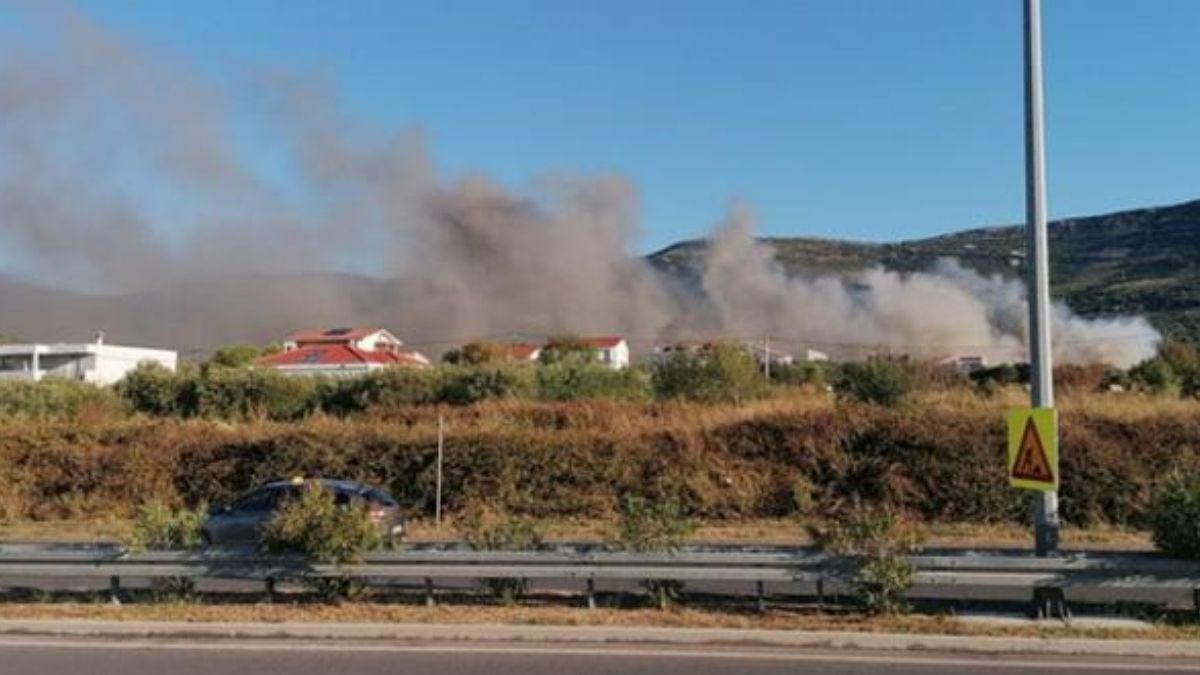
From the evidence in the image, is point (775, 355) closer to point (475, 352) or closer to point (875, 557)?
point (475, 352)

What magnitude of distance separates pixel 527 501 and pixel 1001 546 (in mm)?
9977

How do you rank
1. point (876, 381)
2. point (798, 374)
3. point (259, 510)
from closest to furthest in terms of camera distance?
point (259, 510)
point (876, 381)
point (798, 374)

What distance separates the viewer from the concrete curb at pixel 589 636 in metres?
9.05

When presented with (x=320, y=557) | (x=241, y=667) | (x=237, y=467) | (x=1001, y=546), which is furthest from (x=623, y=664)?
(x=237, y=467)

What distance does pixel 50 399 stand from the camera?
3997 cm

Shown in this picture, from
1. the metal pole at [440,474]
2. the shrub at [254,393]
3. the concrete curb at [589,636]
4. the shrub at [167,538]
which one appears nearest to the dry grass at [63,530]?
the metal pole at [440,474]

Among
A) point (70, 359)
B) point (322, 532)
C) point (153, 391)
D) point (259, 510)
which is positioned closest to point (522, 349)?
point (70, 359)

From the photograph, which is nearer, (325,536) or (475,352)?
(325,536)

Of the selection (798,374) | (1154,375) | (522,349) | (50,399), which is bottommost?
(50,399)

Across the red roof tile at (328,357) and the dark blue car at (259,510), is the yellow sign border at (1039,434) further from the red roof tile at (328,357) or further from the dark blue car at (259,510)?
the red roof tile at (328,357)

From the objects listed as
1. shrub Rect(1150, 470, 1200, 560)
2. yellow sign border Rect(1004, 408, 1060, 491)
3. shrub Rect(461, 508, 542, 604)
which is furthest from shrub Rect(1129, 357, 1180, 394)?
shrub Rect(461, 508, 542, 604)

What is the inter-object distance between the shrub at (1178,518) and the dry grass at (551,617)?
2.68ft

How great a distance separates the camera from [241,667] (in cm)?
865

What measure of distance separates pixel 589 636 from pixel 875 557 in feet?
8.77
